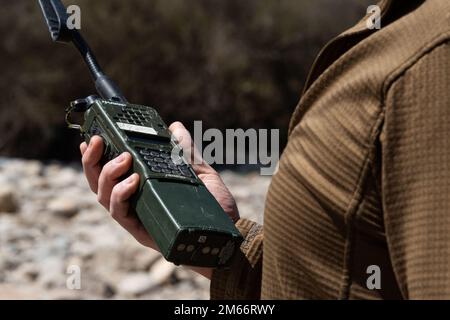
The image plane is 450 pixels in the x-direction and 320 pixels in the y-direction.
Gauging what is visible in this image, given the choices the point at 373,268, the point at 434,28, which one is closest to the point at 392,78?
the point at 434,28

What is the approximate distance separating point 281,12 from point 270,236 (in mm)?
7707

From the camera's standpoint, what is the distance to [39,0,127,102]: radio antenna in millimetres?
1504

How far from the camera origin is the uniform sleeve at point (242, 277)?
3.96 feet

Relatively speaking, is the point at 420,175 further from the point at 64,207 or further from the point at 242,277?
the point at 64,207

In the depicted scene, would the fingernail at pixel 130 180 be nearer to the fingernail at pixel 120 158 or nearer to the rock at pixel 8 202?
the fingernail at pixel 120 158

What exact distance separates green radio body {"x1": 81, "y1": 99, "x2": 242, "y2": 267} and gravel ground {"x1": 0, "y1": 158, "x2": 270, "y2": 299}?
2832mm

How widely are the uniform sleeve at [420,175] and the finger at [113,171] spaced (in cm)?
45

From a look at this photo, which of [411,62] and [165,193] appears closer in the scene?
[411,62]

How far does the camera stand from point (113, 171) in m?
1.23

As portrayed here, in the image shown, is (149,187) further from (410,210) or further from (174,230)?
(410,210)

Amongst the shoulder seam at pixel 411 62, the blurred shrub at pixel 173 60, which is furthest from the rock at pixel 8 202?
the shoulder seam at pixel 411 62

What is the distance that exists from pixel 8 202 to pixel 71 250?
82cm

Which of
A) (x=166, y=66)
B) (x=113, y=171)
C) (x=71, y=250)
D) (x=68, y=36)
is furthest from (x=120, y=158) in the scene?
(x=166, y=66)

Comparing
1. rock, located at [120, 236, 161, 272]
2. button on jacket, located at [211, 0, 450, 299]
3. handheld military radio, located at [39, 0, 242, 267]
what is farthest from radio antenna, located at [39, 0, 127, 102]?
rock, located at [120, 236, 161, 272]
